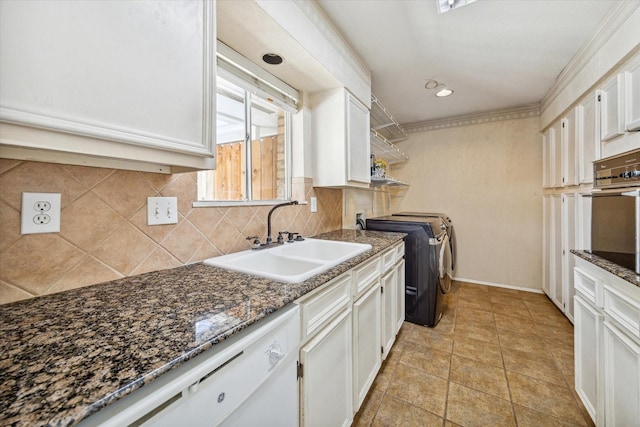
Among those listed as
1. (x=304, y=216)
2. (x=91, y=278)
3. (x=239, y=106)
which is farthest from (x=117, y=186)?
(x=304, y=216)

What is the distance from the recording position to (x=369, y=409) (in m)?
1.42

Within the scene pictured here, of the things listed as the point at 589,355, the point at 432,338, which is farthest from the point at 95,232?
the point at 432,338

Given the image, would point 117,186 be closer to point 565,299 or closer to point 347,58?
point 347,58

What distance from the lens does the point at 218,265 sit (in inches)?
43.3

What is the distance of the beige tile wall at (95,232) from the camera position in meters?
0.72

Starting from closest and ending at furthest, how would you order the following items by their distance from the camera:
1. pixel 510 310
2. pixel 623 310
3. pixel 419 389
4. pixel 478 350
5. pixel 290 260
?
pixel 623 310 → pixel 290 260 → pixel 419 389 → pixel 478 350 → pixel 510 310

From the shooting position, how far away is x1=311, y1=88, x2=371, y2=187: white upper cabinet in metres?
1.86

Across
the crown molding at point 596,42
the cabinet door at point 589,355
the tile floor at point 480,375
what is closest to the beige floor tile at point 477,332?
the tile floor at point 480,375

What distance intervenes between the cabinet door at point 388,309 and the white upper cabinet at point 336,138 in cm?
77

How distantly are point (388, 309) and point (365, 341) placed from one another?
0.46m

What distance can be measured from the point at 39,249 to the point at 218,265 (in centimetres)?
55

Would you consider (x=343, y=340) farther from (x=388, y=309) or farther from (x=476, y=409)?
(x=476, y=409)

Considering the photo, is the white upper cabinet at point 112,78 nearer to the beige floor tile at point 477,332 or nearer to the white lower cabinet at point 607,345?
the white lower cabinet at point 607,345

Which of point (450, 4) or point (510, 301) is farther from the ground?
point (450, 4)
